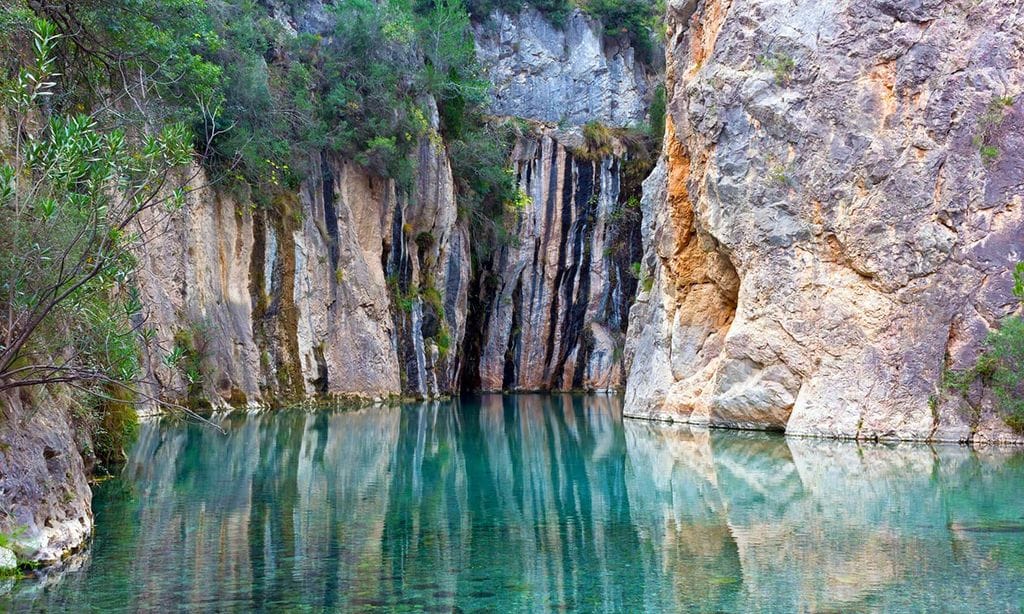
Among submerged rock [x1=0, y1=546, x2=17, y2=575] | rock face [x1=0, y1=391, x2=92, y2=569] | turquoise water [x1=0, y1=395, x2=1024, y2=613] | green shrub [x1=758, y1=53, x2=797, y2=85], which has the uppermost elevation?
green shrub [x1=758, y1=53, x2=797, y2=85]

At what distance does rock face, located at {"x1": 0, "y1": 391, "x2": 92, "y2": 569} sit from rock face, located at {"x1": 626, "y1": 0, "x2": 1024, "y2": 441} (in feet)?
45.4

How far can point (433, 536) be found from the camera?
9.38 meters

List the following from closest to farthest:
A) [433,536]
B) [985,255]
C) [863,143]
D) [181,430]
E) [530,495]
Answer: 1. [433,536]
2. [530,495]
3. [985,255]
4. [863,143]
5. [181,430]

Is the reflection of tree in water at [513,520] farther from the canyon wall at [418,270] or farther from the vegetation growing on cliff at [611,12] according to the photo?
the vegetation growing on cliff at [611,12]

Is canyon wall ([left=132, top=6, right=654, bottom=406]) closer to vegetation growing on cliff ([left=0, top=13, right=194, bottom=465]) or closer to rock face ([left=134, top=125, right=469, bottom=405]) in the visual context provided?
rock face ([left=134, top=125, right=469, bottom=405])

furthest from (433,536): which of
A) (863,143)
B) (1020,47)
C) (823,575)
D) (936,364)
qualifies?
(1020,47)

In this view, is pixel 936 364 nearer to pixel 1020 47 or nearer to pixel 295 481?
pixel 1020 47

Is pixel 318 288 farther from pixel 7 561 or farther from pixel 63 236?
pixel 7 561

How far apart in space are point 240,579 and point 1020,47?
17.2 meters

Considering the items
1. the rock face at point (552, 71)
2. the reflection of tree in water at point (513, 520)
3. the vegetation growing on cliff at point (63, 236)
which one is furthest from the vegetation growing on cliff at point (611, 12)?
the vegetation growing on cliff at point (63, 236)

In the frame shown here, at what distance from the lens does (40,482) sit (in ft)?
26.5

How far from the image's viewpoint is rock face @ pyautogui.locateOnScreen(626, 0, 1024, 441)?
17.7 meters

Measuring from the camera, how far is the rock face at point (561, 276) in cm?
4303

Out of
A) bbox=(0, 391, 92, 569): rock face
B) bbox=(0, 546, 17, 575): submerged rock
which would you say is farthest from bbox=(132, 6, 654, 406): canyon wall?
bbox=(0, 546, 17, 575): submerged rock
